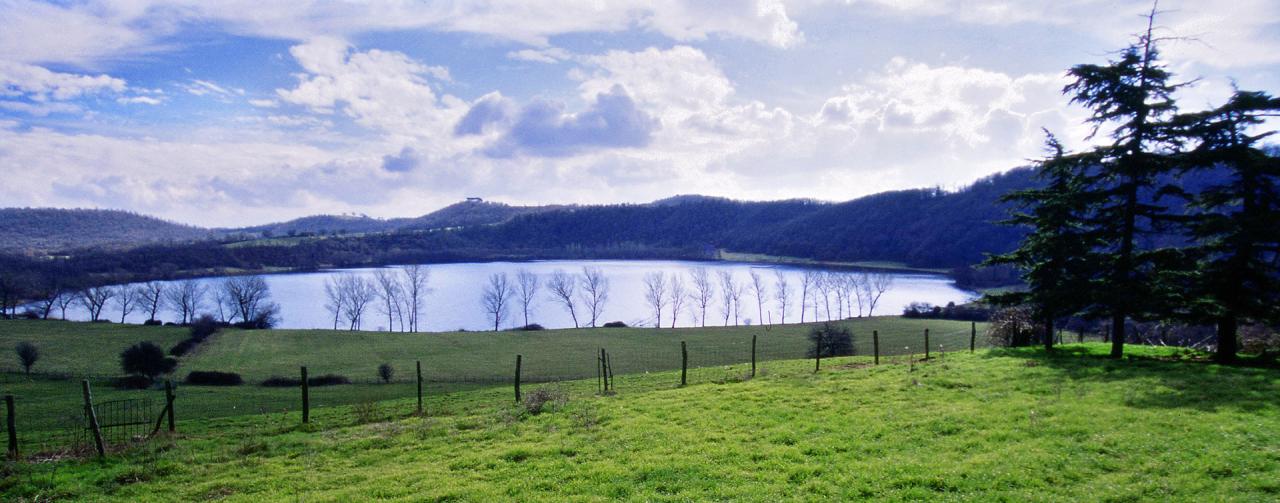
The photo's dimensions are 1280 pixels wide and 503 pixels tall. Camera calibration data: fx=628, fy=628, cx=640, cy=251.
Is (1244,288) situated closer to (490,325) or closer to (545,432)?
(545,432)

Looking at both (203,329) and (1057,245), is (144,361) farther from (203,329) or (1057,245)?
(1057,245)

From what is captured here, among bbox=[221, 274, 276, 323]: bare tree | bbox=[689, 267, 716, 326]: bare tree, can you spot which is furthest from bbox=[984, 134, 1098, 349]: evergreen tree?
bbox=[221, 274, 276, 323]: bare tree

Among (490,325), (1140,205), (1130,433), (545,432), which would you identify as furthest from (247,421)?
(490,325)

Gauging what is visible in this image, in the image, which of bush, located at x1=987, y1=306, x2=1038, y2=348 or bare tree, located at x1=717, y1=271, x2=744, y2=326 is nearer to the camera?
bush, located at x1=987, y1=306, x2=1038, y2=348

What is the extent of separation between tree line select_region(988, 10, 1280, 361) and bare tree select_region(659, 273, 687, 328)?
6251 cm

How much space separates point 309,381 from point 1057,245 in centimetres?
4311

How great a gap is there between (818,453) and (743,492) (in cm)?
245

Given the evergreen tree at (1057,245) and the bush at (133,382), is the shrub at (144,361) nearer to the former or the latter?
the bush at (133,382)

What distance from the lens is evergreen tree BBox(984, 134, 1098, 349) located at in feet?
76.9

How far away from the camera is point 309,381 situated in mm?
42031

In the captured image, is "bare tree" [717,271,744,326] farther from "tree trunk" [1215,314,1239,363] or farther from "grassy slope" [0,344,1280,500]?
"grassy slope" [0,344,1280,500]

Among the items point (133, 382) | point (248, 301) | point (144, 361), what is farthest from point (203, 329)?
point (248, 301)

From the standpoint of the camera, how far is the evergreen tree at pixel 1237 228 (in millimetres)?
19438

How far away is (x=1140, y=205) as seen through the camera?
22.5 m
